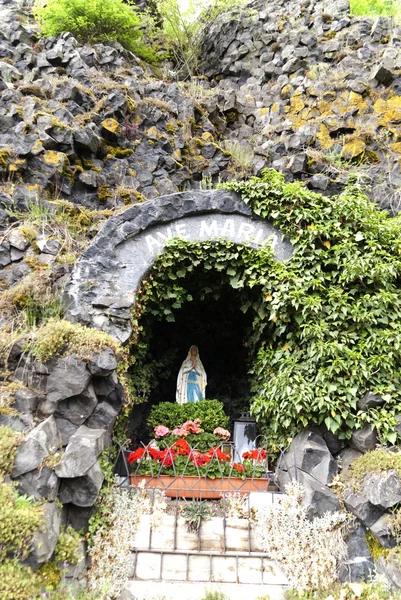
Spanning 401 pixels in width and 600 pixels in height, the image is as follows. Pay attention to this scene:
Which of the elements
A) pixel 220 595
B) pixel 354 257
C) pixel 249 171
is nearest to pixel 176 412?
pixel 220 595

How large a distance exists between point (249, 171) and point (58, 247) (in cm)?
540

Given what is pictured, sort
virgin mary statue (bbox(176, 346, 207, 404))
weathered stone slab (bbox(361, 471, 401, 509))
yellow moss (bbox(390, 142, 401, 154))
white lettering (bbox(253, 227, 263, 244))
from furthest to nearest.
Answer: yellow moss (bbox(390, 142, 401, 154)) < virgin mary statue (bbox(176, 346, 207, 404)) < white lettering (bbox(253, 227, 263, 244)) < weathered stone slab (bbox(361, 471, 401, 509))

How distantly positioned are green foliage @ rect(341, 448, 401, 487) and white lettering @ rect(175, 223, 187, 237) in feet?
14.2

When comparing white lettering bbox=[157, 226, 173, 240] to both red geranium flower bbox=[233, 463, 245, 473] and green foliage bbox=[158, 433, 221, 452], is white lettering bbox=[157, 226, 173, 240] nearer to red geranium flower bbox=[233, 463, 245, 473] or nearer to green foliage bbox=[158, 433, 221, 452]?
green foliage bbox=[158, 433, 221, 452]

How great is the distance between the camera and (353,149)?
10.5m

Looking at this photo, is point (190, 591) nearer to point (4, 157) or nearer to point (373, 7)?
point (4, 157)

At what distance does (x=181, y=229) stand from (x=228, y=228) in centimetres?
81

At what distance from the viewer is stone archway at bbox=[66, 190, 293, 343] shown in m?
6.65

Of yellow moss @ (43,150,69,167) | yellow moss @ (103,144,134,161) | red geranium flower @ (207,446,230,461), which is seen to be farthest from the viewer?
yellow moss @ (103,144,134,161)

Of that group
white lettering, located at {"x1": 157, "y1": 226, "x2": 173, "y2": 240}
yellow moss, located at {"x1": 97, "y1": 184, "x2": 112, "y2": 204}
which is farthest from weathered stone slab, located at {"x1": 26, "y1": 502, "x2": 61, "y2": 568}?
yellow moss, located at {"x1": 97, "y1": 184, "x2": 112, "y2": 204}

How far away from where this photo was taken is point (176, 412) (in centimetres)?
770

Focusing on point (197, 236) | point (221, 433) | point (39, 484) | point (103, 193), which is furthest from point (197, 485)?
point (103, 193)

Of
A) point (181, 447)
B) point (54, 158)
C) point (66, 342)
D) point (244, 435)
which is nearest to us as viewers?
point (66, 342)

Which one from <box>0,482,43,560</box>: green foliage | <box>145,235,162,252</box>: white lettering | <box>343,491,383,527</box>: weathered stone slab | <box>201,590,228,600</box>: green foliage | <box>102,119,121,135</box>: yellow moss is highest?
<box>102,119,121,135</box>: yellow moss
